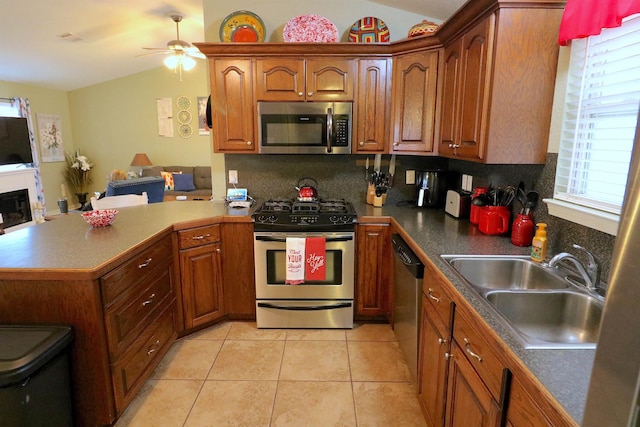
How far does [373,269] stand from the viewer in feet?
9.28

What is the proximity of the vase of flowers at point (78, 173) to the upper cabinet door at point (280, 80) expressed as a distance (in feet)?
20.6

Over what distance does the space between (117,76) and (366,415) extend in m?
7.81

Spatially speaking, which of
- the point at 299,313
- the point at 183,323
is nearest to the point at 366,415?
the point at 299,313

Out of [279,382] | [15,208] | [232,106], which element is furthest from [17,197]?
[279,382]

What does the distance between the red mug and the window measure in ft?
1.12

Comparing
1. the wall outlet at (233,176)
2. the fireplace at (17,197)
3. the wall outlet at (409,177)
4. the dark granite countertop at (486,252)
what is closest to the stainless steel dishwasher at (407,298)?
the dark granite countertop at (486,252)

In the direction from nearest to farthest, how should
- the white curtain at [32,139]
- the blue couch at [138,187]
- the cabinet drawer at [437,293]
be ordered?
the cabinet drawer at [437,293] < the blue couch at [138,187] < the white curtain at [32,139]

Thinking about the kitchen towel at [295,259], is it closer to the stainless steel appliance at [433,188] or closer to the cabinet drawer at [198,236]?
the cabinet drawer at [198,236]

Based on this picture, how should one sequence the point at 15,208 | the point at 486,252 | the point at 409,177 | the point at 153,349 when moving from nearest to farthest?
the point at 486,252, the point at 153,349, the point at 409,177, the point at 15,208

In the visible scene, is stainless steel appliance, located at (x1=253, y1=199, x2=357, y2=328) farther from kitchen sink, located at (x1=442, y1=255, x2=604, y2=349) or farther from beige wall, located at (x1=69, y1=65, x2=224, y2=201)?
beige wall, located at (x1=69, y1=65, x2=224, y2=201)

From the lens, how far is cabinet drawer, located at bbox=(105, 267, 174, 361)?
1.78m

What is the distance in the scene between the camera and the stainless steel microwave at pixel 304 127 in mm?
2871

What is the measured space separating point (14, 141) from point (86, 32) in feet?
8.32

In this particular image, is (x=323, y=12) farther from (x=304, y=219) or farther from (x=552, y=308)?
(x=552, y=308)
